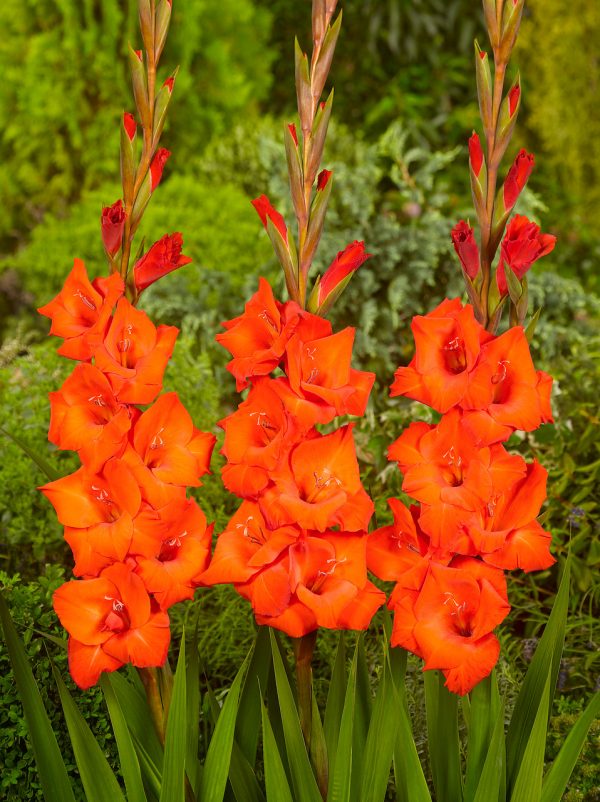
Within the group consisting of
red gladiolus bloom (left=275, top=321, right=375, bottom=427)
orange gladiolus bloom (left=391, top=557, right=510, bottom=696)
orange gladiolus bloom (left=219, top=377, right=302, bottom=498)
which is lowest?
orange gladiolus bloom (left=391, top=557, right=510, bottom=696)

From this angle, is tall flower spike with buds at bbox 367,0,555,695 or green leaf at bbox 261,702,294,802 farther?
green leaf at bbox 261,702,294,802

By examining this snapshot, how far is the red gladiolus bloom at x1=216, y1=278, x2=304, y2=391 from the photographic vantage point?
1315 millimetres

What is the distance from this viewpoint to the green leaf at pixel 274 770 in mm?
1423

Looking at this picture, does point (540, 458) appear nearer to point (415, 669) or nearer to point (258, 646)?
point (415, 669)

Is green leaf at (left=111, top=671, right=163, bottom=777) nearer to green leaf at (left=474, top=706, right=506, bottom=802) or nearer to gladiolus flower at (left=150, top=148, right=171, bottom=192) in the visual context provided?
green leaf at (left=474, top=706, right=506, bottom=802)

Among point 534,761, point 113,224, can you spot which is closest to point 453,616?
point 534,761

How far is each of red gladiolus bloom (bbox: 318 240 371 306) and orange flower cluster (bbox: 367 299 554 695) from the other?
111 mm

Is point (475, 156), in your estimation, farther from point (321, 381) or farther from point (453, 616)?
point (453, 616)

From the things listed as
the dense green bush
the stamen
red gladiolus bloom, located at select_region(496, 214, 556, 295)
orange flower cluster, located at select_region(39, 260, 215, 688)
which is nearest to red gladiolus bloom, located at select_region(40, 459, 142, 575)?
orange flower cluster, located at select_region(39, 260, 215, 688)

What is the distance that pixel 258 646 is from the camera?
1564mm

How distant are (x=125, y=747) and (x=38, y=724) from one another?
145mm

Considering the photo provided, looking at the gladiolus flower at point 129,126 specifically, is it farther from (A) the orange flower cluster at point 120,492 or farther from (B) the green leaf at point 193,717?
(B) the green leaf at point 193,717

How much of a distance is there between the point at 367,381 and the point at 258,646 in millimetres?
478

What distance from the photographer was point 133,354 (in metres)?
1.38
